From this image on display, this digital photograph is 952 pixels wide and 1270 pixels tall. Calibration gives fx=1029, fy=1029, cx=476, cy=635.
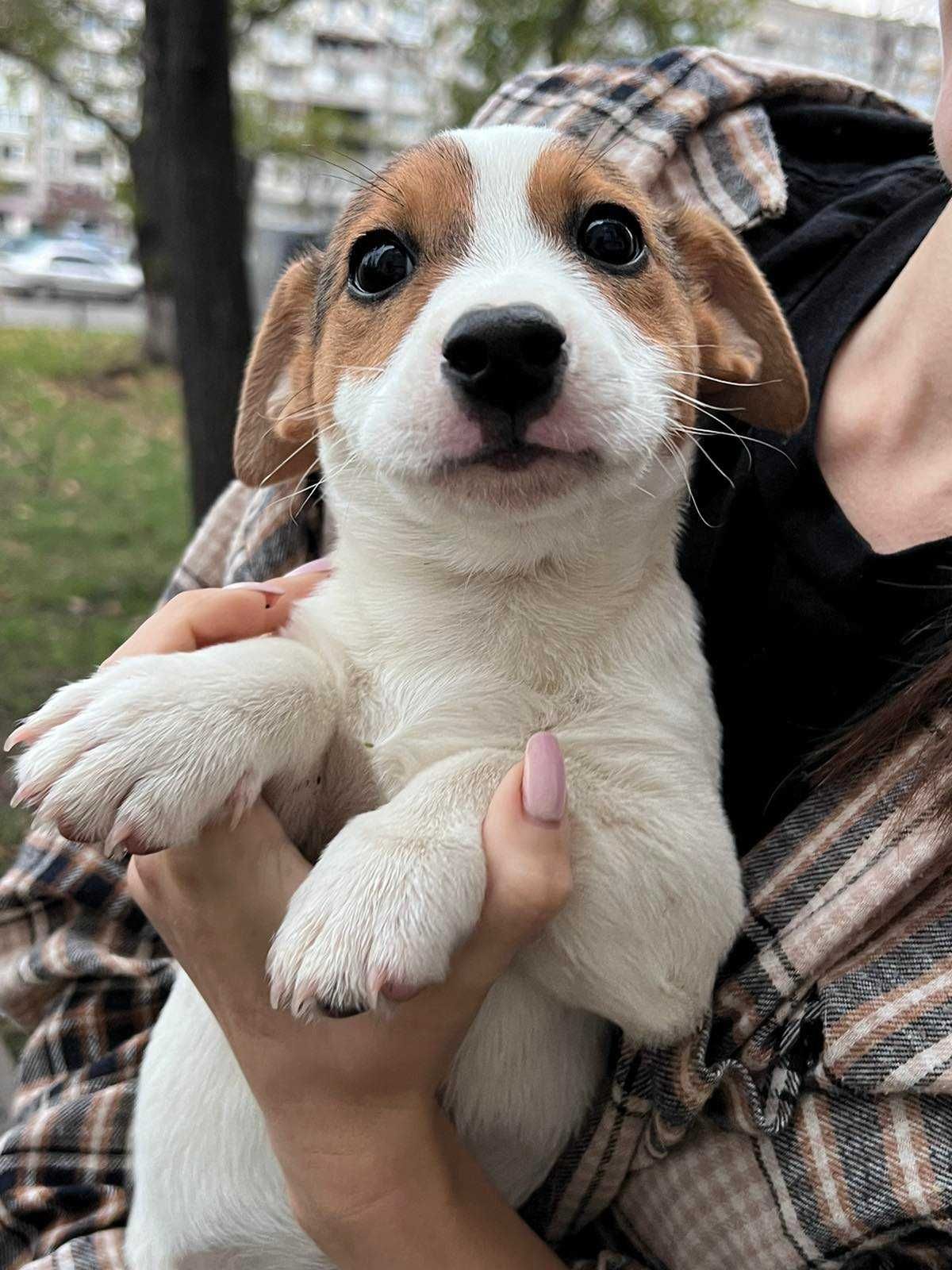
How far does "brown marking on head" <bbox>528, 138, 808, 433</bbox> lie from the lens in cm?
192

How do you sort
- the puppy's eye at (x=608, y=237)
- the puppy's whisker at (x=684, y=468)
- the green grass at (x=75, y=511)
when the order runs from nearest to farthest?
the puppy's whisker at (x=684, y=468) < the puppy's eye at (x=608, y=237) < the green grass at (x=75, y=511)

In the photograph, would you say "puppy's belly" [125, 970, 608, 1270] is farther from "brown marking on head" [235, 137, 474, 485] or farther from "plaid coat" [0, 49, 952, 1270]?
"brown marking on head" [235, 137, 474, 485]

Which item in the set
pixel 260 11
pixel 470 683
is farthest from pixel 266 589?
pixel 260 11

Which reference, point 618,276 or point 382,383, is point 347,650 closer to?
point 382,383

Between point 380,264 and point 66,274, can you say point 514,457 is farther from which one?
point 66,274

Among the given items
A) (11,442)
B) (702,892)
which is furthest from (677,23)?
(702,892)

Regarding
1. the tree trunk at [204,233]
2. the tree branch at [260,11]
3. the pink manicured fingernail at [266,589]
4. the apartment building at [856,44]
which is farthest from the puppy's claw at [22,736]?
the tree branch at [260,11]

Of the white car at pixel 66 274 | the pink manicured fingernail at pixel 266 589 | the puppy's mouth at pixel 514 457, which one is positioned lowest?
the white car at pixel 66 274

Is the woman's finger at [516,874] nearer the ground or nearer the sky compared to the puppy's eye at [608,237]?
nearer the ground

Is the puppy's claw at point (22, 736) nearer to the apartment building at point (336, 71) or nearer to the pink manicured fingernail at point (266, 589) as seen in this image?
the pink manicured fingernail at point (266, 589)

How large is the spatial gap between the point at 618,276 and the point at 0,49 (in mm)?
20856

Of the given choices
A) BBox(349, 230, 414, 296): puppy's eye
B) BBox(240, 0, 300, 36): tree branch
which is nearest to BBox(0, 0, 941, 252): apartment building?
BBox(349, 230, 414, 296): puppy's eye

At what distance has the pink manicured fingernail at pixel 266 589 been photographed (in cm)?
202

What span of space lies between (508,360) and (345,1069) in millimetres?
1152
